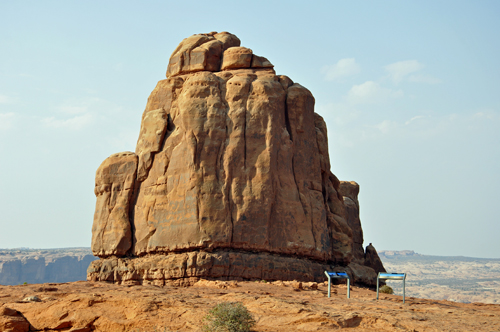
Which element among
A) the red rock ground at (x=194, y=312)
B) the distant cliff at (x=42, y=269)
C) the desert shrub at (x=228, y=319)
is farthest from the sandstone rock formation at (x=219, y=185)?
the distant cliff at (x=42, y=269)

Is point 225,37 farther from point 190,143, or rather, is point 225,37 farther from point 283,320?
point 283,320

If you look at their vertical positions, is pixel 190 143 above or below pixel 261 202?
above

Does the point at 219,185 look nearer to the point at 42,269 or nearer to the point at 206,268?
the point at 206,268

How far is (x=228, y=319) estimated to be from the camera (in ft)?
59.9

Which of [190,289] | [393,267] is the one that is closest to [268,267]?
[190,289]

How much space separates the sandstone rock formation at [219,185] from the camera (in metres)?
28.9

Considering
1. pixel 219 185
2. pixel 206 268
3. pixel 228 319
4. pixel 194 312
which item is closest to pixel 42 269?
pixel 219 185

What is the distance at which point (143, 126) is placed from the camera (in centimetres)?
3275

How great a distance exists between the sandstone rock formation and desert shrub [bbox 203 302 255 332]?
914 cm

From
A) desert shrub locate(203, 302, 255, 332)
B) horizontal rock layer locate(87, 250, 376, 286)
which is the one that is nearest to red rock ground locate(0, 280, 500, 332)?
desert shrub locate(203, 302, 255, 332)

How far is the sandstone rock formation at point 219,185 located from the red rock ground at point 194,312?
5.58m

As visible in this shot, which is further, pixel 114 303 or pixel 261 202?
pixel 261 202

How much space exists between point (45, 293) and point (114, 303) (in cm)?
298

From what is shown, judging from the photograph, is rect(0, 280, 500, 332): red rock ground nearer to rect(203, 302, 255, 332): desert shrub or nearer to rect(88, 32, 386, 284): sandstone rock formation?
rect(203, 302, 255, 332): desert shrub
